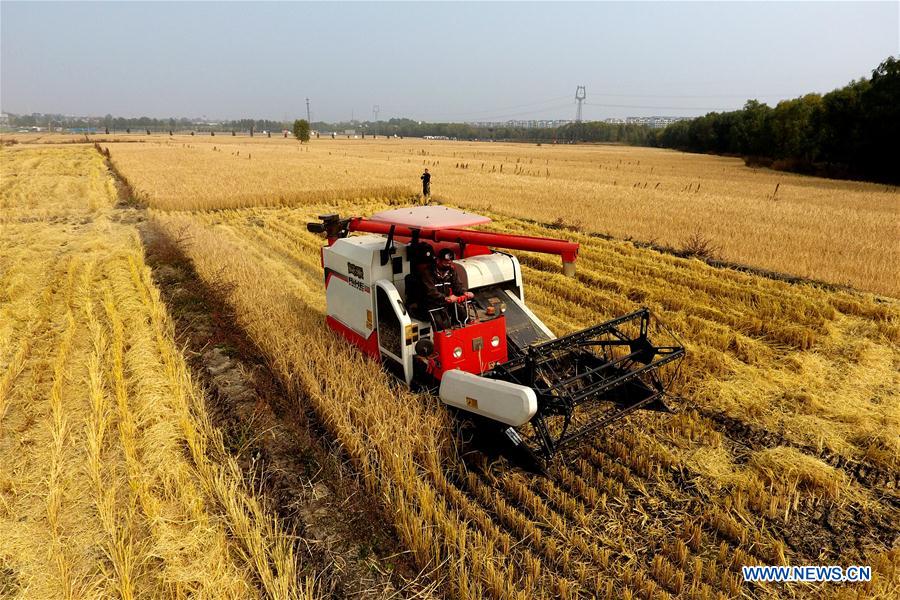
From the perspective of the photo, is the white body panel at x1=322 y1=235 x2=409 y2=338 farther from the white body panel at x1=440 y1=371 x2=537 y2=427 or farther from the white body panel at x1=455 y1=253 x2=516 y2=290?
the white body panel at x1=440 y1=371 x2=537 y2=427

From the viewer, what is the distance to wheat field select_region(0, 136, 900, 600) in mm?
3473

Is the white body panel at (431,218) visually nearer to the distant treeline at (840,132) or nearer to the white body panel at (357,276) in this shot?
the white body panel at (357,276)

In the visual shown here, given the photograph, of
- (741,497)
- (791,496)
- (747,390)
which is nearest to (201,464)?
(741,497)

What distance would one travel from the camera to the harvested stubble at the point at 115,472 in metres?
3.23

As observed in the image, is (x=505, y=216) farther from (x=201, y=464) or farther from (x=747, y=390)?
(x=201, y=464)

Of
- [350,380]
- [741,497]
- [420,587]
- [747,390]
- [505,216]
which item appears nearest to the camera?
[420,587]

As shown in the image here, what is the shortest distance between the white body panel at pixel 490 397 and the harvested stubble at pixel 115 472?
173 cm

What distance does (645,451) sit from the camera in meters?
4.69

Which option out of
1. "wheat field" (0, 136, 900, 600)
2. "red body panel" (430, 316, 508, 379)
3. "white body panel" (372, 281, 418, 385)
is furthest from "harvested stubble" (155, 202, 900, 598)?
"red body panel" (430, 316, 508, 379)

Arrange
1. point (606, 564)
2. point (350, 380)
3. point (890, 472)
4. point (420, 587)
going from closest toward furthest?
point (420, 587) → point (606, 564) → point (890, 472) → point (350, 380)

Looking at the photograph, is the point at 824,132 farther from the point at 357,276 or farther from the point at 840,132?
the point at 357,276

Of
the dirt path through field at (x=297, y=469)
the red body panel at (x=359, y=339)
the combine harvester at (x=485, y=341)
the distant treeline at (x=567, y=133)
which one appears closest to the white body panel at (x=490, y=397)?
the combine harvester at (x=485, y=341)

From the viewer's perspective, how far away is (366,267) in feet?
18.3

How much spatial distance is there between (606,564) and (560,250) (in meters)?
2.56
